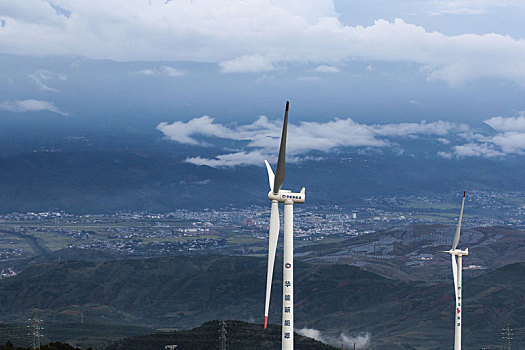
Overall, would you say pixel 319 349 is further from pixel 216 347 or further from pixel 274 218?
pixel 274 218

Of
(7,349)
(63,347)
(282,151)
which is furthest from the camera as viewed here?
(63,347)

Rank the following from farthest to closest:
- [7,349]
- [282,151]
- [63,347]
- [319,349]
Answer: [319,349] < [63,347] < [7,349] < [282,151]

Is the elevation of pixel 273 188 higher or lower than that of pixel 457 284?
higher

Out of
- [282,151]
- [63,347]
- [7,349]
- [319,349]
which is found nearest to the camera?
[282,151]

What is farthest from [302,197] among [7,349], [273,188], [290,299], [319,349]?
[319,349]

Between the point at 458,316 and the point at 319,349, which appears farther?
the point at 319,349

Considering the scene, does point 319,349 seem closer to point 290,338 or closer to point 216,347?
point 216,347

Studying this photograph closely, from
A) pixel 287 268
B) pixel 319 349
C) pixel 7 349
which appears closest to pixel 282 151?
pixel 287 268

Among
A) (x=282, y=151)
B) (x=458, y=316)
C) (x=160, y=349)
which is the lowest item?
(x=160, y=349)

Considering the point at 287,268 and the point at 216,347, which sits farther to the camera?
the point at 216,347
